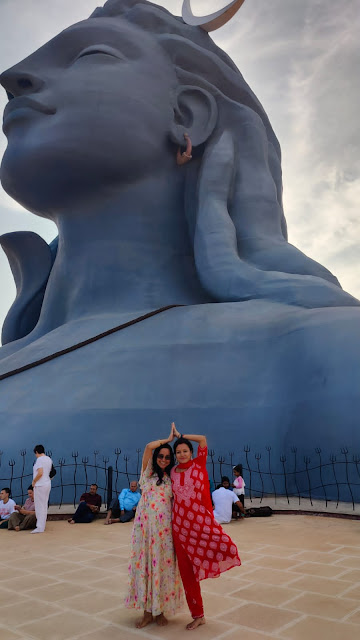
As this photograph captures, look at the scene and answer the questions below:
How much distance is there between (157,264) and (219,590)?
7.72m

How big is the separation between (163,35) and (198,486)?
1055 centimetres

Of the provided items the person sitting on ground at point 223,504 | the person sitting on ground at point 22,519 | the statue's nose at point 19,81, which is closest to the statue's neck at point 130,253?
the statue's nose at point 19,81

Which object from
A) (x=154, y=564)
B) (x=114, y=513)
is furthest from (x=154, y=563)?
(x=114, y=513)

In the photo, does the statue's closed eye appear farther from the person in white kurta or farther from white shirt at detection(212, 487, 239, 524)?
white shirt at detection(212, 487, 239, 524)

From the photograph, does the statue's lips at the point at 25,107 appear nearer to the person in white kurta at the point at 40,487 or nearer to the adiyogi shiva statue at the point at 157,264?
the adiyogi shiva statue at the point at 157,264

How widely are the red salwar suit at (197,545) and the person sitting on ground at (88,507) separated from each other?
3799 millimetres

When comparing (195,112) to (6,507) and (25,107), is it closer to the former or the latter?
(25,107)

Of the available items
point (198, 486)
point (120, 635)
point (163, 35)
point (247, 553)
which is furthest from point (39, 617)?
point (163, 35)

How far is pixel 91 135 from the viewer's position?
9.88 m

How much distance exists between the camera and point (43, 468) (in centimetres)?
611

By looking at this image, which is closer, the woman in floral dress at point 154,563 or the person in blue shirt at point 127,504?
the woman in floral dress at point 154,563

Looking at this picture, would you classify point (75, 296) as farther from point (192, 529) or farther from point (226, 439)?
point (192, 529)

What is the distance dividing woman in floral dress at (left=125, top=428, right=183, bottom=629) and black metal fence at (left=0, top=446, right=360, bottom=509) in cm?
397

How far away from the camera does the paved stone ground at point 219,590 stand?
284 cm
